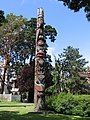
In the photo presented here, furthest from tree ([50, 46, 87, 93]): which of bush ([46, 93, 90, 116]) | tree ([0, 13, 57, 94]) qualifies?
bush ([46, 93, 90, 116])

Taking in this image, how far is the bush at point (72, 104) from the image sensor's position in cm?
2841

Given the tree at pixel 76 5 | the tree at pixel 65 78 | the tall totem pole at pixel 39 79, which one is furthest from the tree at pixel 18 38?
the tree at pixel 76 5

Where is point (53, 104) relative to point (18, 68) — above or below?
below

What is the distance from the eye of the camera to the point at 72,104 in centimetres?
2928

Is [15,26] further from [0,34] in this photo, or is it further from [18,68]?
[18,68]

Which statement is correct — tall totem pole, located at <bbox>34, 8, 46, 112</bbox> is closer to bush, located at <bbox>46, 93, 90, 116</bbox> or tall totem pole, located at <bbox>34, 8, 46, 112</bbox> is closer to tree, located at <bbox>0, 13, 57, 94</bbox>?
bush, located at <bbox>46, 93, 90, 116</bbox>

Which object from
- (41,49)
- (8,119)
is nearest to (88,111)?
(41,49)

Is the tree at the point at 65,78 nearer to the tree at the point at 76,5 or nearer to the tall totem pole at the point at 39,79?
the tall totem pole at the point at 39,79

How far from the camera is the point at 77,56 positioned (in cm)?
11306

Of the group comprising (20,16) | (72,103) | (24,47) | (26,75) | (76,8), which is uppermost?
(20,16)

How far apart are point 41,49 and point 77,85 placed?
38757mm

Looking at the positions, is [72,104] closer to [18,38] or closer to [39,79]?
[39,79]

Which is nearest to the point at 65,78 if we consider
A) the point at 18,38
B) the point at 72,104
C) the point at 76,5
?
the point at 18,38

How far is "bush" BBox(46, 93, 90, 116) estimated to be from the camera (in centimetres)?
2841
